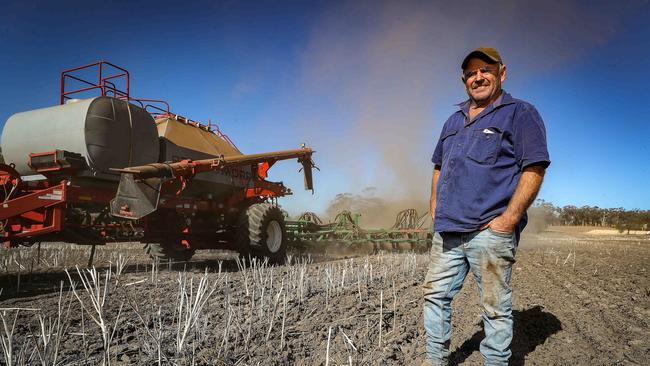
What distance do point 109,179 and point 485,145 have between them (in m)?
5.33

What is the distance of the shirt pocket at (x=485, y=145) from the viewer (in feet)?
8.03

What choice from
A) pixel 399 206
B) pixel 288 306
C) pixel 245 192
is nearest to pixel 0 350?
pixel 288 306

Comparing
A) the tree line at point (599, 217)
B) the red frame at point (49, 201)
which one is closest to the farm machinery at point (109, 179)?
the red frame at point (49, 201)

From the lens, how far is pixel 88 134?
5.53 m

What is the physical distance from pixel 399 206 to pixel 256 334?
18753mm

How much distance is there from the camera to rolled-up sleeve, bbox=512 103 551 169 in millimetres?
2297

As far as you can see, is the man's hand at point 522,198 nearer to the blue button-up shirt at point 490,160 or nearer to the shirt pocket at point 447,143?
the blue button-up shirt at point 490,160

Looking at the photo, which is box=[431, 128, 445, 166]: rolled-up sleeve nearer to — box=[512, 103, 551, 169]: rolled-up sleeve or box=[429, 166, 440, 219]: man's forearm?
box=[429, 166, 440, 219]: man's forearm

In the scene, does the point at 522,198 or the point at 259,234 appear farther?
the point at 259,234

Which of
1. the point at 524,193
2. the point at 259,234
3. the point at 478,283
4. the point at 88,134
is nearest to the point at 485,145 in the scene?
the point at 524,193

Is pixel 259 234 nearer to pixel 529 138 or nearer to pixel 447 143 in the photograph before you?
pixel 447 143

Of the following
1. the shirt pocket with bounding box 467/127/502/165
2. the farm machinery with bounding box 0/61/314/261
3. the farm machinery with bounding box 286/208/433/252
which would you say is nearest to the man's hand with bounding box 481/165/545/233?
the shirt pocket with bounding box 467/127/502/165

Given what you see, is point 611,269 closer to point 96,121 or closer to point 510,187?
point 510,187

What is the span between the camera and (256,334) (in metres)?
2.92
